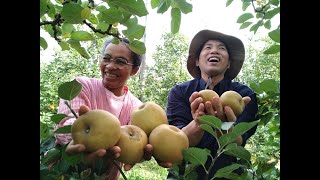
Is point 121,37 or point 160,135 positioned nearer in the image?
point 160,135

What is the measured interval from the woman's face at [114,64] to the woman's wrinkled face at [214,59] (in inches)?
8.0

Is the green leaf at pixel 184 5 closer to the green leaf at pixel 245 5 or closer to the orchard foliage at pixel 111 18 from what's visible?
the orchard foliage at pixel 111 18

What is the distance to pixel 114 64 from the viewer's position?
91 cm

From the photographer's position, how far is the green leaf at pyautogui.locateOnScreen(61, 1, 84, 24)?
549 mm

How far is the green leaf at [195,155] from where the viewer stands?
0.52m

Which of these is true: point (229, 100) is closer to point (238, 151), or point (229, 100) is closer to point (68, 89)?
point (238, 151)

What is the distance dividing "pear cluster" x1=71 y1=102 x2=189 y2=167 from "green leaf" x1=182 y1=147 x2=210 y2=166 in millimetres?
14

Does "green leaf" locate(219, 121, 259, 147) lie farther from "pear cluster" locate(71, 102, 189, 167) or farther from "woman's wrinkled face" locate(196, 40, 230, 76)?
"woman's wrinkled face" locate(196, 40, 230, 76)

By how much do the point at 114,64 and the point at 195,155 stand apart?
17.7 inches

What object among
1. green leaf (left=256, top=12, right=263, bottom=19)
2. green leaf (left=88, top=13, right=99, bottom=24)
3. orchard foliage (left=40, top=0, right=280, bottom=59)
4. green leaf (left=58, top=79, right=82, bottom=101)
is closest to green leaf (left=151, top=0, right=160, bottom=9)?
orchard foliage (left=40, top=0, right=280, bottom=59)

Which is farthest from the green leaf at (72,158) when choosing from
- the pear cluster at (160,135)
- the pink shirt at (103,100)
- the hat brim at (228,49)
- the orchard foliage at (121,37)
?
the hat brim at (228,49)

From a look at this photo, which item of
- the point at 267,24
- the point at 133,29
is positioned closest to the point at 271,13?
the point at 267,24
